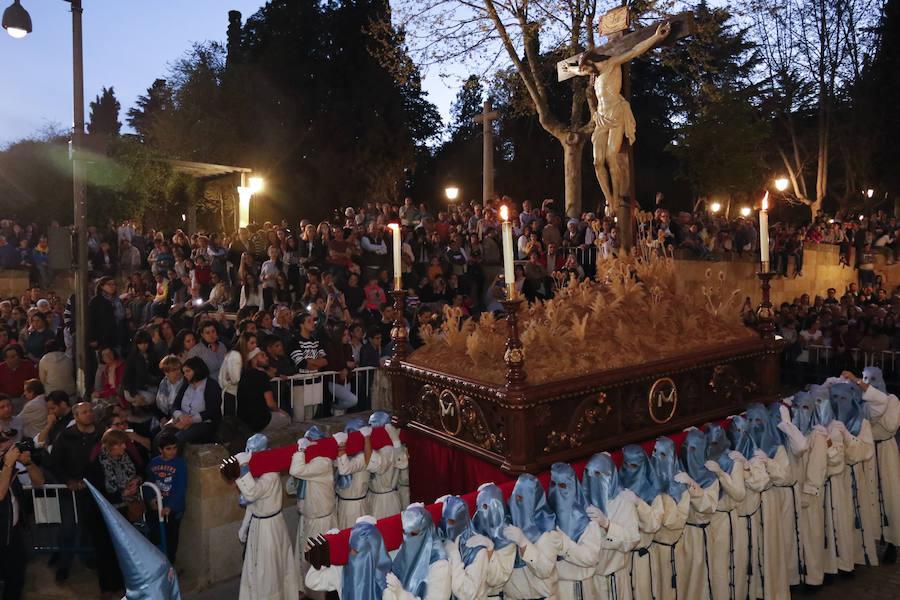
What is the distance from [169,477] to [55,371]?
4251 mm

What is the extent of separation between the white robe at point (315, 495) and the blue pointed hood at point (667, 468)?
238cm

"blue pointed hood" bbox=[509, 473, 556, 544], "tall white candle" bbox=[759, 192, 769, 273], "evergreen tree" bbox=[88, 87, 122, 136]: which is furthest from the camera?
"evergreen tree" bbox=[88, 87, 122, 136]

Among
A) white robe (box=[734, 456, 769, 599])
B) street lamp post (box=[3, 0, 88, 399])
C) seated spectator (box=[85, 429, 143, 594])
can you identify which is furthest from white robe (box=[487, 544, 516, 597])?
street lamp post (box=[3, 0, 88, 399])

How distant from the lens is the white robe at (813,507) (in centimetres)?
571

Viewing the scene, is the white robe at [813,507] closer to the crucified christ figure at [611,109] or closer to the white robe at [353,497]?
the crucified christ figure at [611,109]

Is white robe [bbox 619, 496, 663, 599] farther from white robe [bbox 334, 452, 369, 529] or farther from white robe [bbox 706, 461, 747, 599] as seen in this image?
white robe [bbox 334, 452, 369, 529]

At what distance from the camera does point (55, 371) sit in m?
8.89

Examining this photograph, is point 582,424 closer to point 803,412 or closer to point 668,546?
point 668,546

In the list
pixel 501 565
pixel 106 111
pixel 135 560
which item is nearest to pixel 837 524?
pixel 501 565

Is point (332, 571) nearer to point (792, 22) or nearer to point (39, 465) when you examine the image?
point (39, 465)

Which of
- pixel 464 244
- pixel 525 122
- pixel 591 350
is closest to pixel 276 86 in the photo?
→ pixel 525 122

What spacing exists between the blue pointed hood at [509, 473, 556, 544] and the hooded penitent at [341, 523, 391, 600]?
2.94 feet

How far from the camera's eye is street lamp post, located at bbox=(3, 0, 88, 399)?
26.5 feet

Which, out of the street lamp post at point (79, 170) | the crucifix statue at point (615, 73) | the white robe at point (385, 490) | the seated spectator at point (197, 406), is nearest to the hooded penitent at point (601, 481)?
the white robe at point (385, 490)
